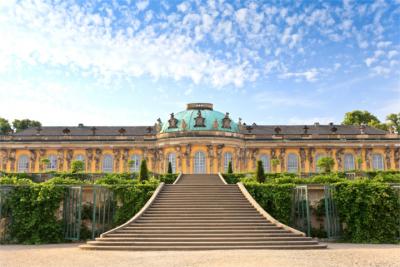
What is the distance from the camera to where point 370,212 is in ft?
65.9

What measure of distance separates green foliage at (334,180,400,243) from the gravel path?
339 cm

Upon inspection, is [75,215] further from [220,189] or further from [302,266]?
[302,266]

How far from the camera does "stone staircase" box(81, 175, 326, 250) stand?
1661 cm

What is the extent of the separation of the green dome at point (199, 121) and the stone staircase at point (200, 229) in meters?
23.6

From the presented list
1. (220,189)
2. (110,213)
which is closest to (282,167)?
(220,189)

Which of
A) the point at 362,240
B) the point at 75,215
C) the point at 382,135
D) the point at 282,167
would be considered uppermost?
the point at 382,135

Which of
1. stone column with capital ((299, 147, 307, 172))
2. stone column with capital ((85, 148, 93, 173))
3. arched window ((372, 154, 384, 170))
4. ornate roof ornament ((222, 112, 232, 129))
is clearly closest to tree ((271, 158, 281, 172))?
stone column with capital ((299, 147, 307, 172))

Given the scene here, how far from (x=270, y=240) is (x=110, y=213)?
9.03m

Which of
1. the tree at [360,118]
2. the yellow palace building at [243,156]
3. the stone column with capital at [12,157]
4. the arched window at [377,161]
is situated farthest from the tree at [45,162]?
the tree at [360,118]

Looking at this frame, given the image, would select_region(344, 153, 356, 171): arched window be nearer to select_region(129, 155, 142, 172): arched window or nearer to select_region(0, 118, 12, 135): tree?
select_region(129, 155, 142, 172): arched window

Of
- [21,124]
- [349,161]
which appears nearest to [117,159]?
[21,124]

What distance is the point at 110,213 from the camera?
2189cm

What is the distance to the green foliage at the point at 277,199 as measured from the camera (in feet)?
70.7

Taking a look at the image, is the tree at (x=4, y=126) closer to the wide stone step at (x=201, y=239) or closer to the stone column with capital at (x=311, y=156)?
the stone column with capital at (x=311, y=156)
